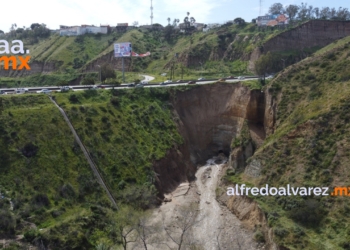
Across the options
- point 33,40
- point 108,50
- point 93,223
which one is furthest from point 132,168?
point 33,40

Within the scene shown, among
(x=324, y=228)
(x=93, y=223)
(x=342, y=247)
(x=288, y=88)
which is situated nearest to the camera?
(x=342, y=247)

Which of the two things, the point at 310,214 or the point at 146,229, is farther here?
the point at 310,214

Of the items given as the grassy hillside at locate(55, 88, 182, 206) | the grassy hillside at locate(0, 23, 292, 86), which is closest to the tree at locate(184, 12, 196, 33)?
the grassy hillside at locate(0, 23, 292, 86)

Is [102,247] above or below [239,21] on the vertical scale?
below

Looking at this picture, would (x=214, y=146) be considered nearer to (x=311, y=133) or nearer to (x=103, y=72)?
(x=311, y=133)

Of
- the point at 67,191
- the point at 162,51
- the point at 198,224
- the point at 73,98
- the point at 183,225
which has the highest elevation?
the point at 162,51

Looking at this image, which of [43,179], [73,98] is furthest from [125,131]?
[43,179]

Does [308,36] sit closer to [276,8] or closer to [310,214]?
[276,8]

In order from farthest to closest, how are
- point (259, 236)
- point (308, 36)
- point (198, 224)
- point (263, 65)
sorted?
1. point (308, 36)
2. point (263, 65)
3. point (198, 224)
4. point (259, 236)
